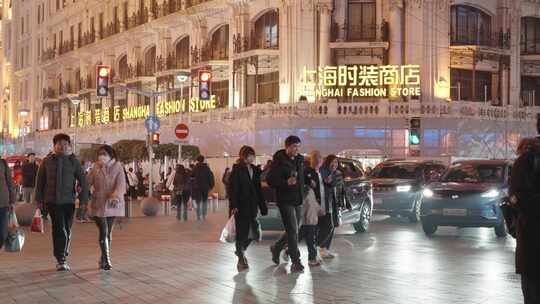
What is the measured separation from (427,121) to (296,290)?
104 feet

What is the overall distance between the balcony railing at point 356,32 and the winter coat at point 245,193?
1236 inches

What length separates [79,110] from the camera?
231ft

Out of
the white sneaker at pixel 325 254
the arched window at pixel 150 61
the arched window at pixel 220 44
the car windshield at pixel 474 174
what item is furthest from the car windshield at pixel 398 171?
the arched window at pixel 150 61

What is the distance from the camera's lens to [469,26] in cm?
4625

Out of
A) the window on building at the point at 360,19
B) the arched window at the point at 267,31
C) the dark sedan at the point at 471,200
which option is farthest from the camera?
the arched window at the point at 267,31

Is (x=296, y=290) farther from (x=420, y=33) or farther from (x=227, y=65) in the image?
(x=227, y=65)

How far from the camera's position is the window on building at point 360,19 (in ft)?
148

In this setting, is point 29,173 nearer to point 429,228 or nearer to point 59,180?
point 429,228

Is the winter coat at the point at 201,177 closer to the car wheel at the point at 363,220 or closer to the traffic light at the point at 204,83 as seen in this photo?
the car wheel at the point at 363,220

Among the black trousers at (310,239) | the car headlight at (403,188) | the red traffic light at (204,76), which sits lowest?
the black trousers at (310,239)

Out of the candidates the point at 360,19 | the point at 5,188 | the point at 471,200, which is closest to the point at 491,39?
the point at 360,19

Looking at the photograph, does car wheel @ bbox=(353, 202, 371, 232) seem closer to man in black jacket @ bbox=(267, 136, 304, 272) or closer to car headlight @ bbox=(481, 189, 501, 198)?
car headlight @ bbox=(481, 189, 501, 198)

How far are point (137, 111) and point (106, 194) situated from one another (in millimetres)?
46598

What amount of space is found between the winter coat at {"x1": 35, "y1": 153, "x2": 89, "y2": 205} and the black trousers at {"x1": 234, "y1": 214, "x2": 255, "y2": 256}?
86.6 inches
